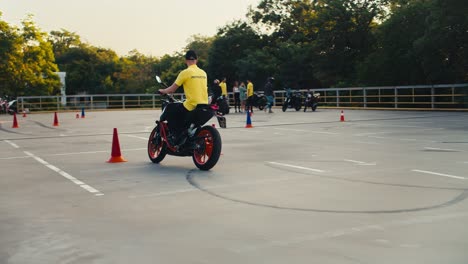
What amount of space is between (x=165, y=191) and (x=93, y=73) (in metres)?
89.5

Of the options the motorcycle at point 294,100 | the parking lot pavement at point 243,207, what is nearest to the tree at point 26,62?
the motorcycle at point 294,100

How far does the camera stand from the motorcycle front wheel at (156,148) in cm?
1084

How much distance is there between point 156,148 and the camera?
1109cm

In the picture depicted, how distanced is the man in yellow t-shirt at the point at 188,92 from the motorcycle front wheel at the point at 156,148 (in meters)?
0.50

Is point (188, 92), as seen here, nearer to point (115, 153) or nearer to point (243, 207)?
point (115, 153)

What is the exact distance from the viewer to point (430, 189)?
753cm

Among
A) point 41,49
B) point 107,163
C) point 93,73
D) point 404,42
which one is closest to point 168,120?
point 107,163

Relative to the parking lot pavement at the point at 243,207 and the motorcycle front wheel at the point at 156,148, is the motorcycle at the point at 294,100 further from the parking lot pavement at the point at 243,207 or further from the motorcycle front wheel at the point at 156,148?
the motorcycle front wheel at the point at 156,148

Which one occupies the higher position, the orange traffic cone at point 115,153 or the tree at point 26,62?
the tree at point 26,62

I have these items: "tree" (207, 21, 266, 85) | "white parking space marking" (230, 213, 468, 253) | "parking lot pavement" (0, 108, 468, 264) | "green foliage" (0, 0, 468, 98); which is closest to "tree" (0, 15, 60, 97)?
"green foliage" (0, 0, 468, 98)

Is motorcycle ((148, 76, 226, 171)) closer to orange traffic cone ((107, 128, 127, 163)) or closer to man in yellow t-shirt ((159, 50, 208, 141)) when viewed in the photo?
man in yellow t-shirt ((159, 50, 208, 141))

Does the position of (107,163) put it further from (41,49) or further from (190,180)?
(41,49)

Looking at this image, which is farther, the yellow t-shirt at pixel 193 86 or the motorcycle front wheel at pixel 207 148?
the yellow t-shirt at pixel 193 86

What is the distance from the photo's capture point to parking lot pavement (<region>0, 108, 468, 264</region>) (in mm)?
4812
